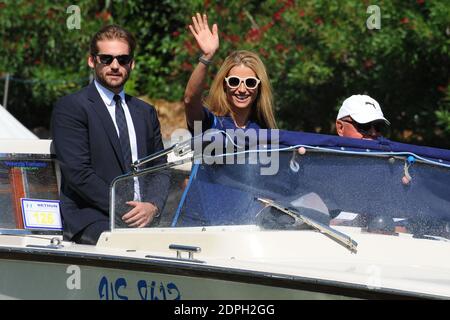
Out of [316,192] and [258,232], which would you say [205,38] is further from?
[258,232]

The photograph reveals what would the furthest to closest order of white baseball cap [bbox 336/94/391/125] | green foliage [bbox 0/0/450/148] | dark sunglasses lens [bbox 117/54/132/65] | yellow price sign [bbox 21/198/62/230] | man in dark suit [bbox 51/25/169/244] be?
1. green foliage [bbox 0/0/450/148]
2. yellow price sign [bbox 21/198/62/230]
3. dark sunglasses lens [bbox 117/54/132/65]
4. white baseball cap [bbox 336/94/391/125]
5. man in dark suit [bbox 51/25/169/244]

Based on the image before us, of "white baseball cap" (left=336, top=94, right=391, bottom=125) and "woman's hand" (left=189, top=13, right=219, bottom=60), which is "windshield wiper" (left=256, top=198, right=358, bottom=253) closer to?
"white baseball cap" (left=336, top=94, right=391, bottom=125)

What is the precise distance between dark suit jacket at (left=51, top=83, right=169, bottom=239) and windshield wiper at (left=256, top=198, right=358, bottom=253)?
2.80 feet

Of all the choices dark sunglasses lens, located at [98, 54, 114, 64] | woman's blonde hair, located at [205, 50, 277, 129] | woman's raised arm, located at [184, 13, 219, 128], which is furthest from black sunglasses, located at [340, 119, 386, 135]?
dark sunglasses lens, located at [98, 54, 114, 64]

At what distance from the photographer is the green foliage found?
32.2 feet

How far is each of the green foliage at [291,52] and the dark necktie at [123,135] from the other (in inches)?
177

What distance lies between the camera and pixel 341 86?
10.9m

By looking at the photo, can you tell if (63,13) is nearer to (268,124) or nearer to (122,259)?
(268,124)

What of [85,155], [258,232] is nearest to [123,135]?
[85,155]

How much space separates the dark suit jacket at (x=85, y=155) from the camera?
17.3 ft

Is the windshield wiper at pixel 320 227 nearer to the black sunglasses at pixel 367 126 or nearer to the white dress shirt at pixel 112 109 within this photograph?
the black sunglasses at pixel 367 126

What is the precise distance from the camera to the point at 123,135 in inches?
216

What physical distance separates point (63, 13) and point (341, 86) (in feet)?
12.0
